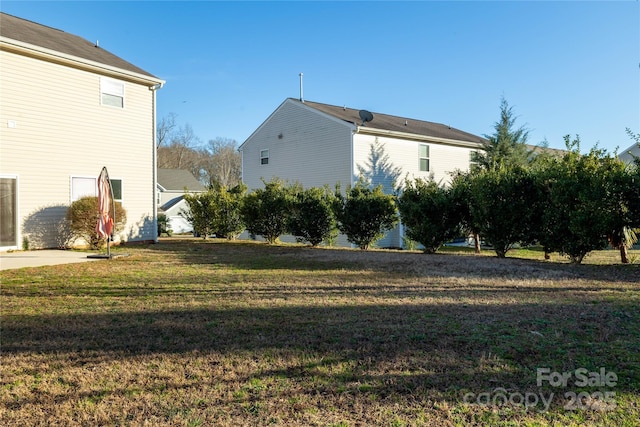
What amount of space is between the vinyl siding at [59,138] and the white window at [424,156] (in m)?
12.2

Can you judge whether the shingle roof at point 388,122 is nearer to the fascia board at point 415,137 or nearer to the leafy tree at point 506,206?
the fascia board at point 415,137

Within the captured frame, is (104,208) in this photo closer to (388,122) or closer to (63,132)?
(63,132)

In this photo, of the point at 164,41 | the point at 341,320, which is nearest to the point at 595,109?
the point at 341,320

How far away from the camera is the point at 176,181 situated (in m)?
35.9

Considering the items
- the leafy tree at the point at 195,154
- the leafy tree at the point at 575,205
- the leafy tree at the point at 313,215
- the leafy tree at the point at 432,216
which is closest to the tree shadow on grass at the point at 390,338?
the leafy tree at the point at 575,205

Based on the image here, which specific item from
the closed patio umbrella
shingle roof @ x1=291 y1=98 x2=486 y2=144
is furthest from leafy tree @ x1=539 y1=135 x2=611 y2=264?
the closed patio umbrella

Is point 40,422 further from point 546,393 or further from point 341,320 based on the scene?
point 546,393

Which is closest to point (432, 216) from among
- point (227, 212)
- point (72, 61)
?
point (227, 212)

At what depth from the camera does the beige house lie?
10.9 metres

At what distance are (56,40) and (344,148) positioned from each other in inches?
414

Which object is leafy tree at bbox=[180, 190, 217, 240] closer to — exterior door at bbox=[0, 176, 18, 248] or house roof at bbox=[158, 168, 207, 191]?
exterior door at bbox=[0, 176, 18, 248]

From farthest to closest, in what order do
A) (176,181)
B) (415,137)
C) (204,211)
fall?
(176,181) → (415,137) → (204,211)

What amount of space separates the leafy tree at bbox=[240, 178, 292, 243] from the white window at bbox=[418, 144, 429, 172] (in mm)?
8184

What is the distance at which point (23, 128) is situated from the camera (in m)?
11.0
